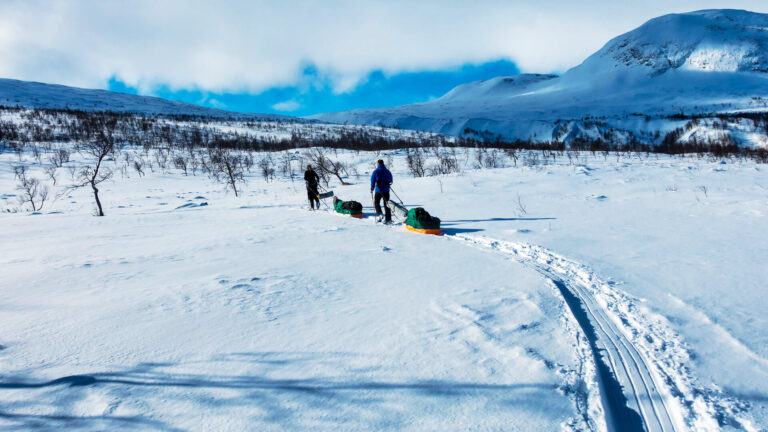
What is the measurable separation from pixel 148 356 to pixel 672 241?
6.94 metres

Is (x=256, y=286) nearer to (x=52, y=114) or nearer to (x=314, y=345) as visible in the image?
(x=314, y=345)

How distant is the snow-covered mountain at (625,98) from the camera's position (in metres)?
85.1

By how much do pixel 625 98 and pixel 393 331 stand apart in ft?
471

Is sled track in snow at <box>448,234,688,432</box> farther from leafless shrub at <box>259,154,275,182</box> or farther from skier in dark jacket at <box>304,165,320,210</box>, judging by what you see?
leafless shrub at <box>259,154,275,182</box>

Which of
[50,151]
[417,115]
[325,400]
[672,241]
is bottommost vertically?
[672,241]

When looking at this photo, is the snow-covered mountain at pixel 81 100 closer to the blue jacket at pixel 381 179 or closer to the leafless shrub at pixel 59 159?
the leafless shrub at pixel 59 159

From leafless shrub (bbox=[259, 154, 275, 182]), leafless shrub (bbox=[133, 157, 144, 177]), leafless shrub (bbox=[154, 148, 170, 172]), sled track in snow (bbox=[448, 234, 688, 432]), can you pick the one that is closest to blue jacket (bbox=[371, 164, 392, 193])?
sled track in snow (bbox=[448, 234, 688, 432])

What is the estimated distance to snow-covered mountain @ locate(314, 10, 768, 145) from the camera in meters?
85.1

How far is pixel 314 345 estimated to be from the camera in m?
2.67

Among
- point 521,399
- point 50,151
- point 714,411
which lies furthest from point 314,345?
point 50,151

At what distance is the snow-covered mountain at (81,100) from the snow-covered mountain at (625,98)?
1882 inches

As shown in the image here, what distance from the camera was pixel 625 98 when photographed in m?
115

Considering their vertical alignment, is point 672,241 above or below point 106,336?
below

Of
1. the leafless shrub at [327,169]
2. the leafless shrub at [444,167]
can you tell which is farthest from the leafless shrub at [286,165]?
the leafless shrub at [444,167]
